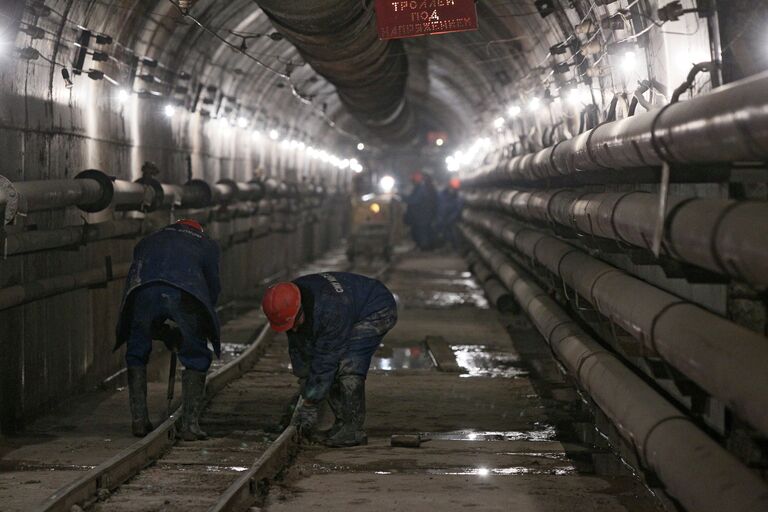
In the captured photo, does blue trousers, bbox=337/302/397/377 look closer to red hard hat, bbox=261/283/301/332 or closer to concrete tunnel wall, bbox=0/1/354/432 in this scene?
red hard hat, bbox=261/283/301/332

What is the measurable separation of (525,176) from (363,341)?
722 centimetres

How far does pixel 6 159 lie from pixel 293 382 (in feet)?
12.8

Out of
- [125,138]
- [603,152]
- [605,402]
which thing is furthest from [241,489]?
[125,138]

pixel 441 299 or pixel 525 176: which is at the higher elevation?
Answer: pixel 525 176

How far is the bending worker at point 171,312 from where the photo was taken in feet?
27.5

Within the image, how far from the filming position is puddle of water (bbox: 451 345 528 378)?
12.5 m

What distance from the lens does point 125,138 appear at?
13523 millimetres

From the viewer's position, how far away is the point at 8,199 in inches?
316

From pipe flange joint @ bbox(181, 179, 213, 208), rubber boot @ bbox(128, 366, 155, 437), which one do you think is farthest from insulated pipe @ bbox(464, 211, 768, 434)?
A: pipe flange joint @ bbox(181, 179, 213, 208)

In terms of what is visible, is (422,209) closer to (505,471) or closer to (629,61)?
(629,61)

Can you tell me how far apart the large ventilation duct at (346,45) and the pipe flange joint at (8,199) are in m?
2.82

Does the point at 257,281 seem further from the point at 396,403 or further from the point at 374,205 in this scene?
the point at 396,403

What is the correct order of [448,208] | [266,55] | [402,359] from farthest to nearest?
[448,208] → [266,55] → [402,359]

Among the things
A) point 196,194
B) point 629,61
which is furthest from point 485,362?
point 196,194
